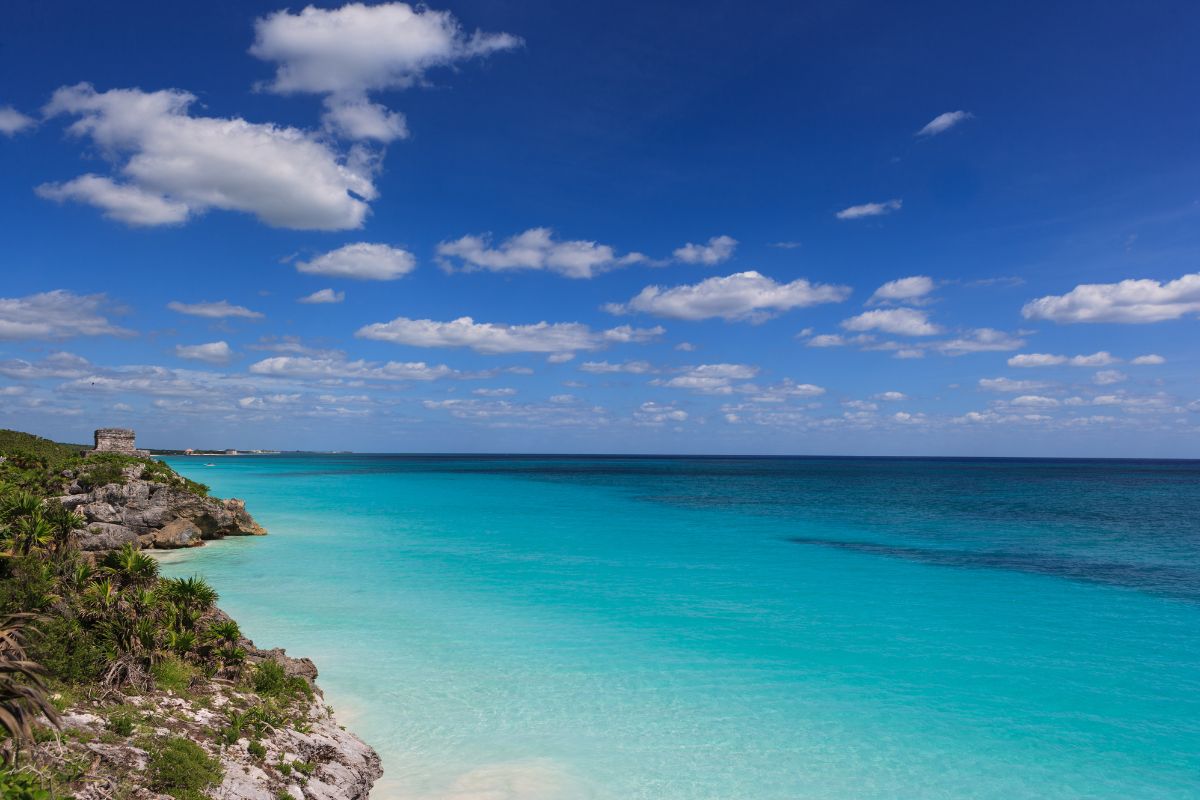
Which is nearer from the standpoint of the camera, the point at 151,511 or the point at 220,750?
the point at 220,750

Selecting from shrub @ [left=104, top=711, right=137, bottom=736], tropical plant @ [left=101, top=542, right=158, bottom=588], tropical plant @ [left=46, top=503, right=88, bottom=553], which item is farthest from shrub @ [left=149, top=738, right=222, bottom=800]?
tropical plant @ [left=46, top=503, right=88, bottom=553]

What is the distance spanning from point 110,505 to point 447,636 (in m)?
24.2

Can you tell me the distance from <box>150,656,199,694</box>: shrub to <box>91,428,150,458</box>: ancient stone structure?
129 ft

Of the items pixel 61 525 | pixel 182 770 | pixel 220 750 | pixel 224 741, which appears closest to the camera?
pixel 182 770

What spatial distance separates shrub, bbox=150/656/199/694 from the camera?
412 inches

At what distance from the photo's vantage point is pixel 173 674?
10734mm

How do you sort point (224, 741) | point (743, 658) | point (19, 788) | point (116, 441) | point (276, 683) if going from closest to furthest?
1. point (19, 788)
2. point (224, 741)
3. point (276, 683)
4. point (743, 658)
5. point (116, 441)

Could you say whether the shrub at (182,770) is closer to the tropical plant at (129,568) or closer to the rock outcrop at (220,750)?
the rock outcrop at (220,750)

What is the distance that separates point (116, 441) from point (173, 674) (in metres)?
42.2

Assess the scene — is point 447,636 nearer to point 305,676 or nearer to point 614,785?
point 305,676

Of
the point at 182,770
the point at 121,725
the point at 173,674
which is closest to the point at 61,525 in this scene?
the point at 173,674

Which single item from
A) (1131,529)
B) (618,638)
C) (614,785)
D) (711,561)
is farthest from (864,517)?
(614,785)

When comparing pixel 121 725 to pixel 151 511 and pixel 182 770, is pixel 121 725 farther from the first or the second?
pixel 151 511

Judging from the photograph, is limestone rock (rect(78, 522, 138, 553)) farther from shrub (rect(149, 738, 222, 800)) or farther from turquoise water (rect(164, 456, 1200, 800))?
shrub (rect(149, 738, 222, 800))
